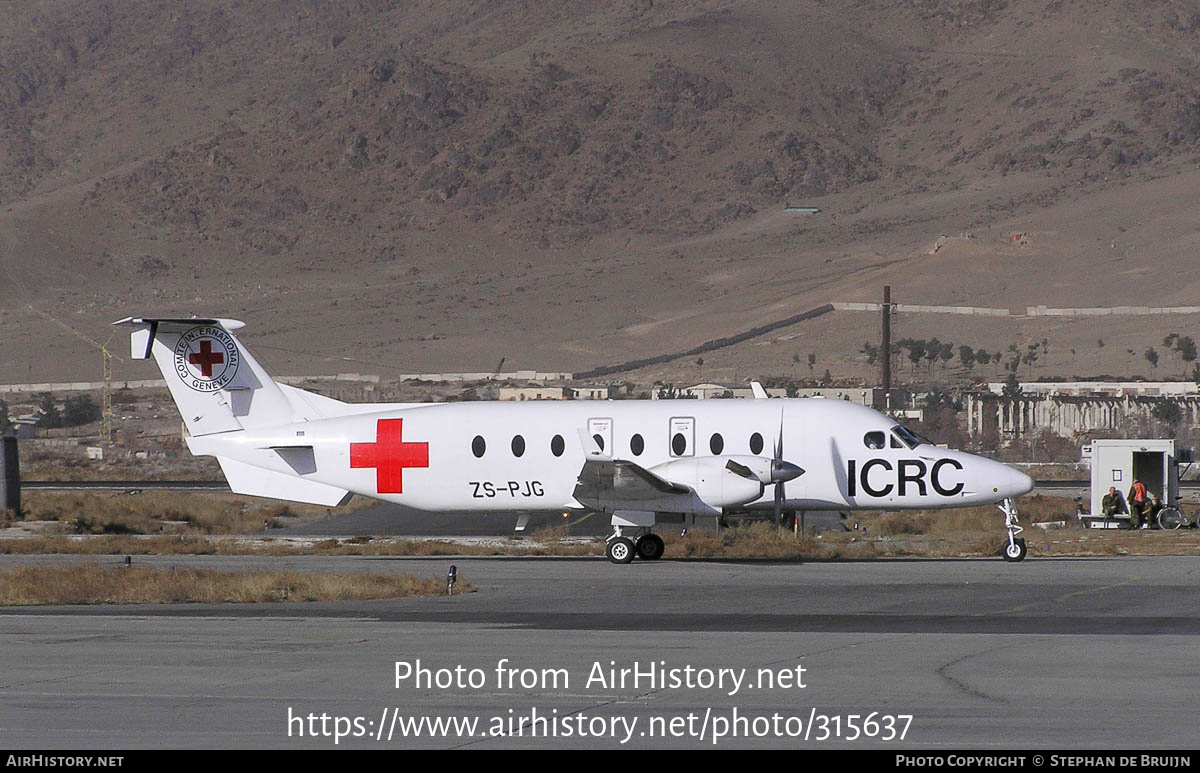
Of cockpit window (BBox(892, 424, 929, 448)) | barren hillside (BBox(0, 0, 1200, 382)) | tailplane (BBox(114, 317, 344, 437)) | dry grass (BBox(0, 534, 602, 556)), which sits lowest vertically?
dry grass (BBox(0, 534, 602, 556))

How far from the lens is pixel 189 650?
17547 millimetres

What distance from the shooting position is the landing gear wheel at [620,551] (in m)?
29.9

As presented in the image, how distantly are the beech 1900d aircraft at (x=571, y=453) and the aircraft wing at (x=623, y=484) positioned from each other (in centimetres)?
3

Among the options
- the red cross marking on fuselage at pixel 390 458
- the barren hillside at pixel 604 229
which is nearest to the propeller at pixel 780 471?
the red cross marking on fuselage at pixel 390 458

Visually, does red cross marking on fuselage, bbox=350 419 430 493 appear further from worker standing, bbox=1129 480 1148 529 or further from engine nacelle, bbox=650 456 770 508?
worker standing, bbox=1129 480 1148 529

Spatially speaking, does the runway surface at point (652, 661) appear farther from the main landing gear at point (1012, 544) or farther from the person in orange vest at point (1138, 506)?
the person in orange vest at point (1138, 506)

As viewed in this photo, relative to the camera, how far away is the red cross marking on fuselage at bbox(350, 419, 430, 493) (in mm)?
31453

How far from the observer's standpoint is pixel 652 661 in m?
16.4

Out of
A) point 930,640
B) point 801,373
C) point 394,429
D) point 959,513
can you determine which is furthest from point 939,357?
point 930,640

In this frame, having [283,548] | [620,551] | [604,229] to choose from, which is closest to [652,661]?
[620,551]

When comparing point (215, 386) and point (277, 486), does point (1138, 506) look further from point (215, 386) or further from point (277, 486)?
point (215, 386)

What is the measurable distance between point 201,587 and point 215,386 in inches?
Answer: 333

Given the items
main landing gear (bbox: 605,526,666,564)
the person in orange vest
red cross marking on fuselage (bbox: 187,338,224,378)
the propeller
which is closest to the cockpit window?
the propeller

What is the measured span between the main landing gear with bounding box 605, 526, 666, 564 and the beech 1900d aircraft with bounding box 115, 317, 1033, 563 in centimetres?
3
